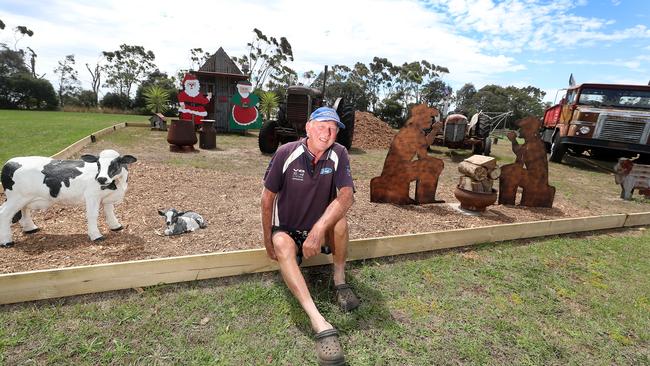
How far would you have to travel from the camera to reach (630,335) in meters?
2.40

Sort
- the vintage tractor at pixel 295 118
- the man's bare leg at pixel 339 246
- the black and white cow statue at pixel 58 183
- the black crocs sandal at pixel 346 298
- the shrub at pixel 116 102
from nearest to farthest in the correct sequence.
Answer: the black crocs sandal at pixel 346 298, the man's bare leg at pixel 339 246, the black and white cow statue at pixel 58 183, the vintage tractor at pixel 295 118, the shrub at pixel 116 102

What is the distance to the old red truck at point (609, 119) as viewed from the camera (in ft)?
29.5

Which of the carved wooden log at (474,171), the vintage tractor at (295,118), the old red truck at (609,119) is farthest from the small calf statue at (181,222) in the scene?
the old red truck at (609,119)

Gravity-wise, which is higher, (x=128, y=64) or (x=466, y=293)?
(x=128, y=64)

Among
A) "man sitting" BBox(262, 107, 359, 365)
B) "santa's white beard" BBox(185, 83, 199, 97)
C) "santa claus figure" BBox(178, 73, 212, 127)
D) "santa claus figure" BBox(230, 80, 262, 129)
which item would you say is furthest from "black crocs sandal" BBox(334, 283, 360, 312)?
"santa claus figure" BBox(230, 80, 262, 129)

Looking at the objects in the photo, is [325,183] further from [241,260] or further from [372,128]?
[372,128]

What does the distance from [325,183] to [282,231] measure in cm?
50

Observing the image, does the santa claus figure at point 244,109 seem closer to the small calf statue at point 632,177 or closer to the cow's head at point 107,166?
the cow's head at point 107,166

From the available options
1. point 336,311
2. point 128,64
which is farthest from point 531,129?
point 128,64

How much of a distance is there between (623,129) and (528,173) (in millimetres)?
6501

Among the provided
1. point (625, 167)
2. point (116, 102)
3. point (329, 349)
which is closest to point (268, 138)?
point (329, 349)

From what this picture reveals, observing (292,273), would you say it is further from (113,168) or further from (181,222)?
(113,168)

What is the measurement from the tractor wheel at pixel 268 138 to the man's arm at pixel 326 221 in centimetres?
702

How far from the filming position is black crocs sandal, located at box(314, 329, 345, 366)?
1898mm
